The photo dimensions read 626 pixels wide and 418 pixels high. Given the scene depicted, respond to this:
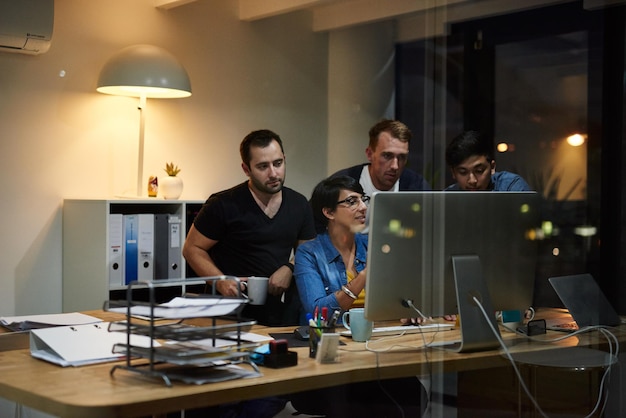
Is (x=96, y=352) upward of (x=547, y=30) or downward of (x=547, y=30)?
downward

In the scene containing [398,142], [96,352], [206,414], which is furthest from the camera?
[398,142]

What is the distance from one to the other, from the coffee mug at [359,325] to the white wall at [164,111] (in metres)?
1.90

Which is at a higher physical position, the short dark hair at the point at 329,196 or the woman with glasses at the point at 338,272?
the short dark hair at the point at 329,196

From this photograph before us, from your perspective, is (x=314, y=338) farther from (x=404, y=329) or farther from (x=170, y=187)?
(x=170, y=187)

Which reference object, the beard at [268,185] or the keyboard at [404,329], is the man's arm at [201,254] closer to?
the beard at [268,185]

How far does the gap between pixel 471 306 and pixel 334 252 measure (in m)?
0.72

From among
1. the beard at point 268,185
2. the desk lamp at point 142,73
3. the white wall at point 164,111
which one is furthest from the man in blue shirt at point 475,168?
the desk lamp at point 142,73

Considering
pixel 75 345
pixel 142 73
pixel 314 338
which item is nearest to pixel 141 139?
pixel 142 73

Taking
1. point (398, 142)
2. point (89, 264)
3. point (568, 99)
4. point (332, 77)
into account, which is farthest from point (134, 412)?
point (332, 77)

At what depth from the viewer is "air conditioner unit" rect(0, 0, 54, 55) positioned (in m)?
3.70

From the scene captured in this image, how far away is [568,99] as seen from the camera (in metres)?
1.83

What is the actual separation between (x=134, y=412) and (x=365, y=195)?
53.2 inches

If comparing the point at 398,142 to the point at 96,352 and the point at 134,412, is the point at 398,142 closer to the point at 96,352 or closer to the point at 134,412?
the point at 96,352

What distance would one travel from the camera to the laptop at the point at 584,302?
1.84 metres
